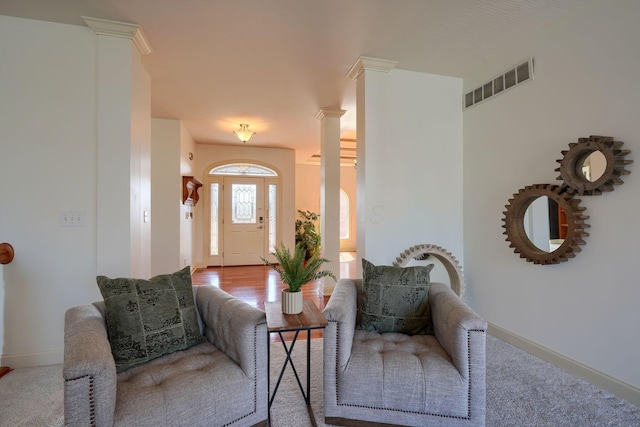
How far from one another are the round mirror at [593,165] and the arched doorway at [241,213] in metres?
5.61

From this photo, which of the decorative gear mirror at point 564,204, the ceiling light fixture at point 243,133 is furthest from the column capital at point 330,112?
the decorative gear mirror at point 564,204

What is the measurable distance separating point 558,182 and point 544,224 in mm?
388

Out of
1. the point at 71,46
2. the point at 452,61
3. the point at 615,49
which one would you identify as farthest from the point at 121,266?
the point at 615,49

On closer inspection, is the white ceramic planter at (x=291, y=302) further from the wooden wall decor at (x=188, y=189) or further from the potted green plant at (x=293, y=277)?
the wooden wall decor at (x=188, y=189)

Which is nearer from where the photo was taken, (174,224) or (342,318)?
(342,318)

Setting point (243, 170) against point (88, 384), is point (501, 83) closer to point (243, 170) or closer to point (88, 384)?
point (88, 384)

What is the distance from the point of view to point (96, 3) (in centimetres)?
219

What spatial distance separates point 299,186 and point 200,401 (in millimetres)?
7536

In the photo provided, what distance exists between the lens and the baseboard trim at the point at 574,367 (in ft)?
6.30

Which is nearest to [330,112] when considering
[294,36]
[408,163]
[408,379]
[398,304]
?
[408,163]

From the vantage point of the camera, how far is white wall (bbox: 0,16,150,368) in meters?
2.34

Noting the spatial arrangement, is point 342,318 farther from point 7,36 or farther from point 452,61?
point 7,36

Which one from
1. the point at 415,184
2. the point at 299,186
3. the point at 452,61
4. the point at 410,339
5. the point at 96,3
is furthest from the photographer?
the point at 299,186

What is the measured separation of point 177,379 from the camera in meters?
1.39
